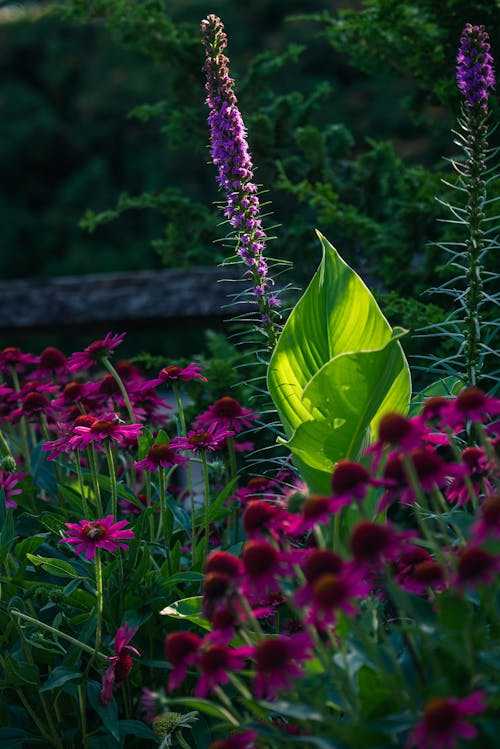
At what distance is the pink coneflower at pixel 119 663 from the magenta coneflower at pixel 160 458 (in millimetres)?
317

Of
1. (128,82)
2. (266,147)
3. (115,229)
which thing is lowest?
(115,229)

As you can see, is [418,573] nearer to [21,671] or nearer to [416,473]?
[416,473]

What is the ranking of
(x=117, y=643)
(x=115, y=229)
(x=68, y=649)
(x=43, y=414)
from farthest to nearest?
(x=115, y=229), (x=43, y=414), (x=68, y=649), (x=117, y=643)

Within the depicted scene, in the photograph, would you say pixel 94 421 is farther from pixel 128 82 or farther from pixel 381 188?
pixel 128 82

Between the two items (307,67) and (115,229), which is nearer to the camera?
(115,229)

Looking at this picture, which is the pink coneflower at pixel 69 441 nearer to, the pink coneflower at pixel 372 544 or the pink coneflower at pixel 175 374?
the pink coneflower at pixel 175 374

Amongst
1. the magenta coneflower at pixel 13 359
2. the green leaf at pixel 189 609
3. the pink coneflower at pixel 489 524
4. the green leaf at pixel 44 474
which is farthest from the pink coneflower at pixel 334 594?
the magenta coneflower at pixel 13 359

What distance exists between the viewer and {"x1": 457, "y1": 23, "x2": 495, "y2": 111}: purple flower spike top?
169 cm

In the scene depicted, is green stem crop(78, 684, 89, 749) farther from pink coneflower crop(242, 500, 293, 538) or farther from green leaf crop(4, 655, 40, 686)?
pink coneflower crop(242, 500, 293, 538)

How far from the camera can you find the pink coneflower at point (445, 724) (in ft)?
2.89

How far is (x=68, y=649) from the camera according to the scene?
1.61m

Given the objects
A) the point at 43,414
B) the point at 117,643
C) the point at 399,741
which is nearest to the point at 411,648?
the point at 399,741

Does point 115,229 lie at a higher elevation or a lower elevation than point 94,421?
lower

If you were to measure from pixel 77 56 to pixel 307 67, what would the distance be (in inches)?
94.5
